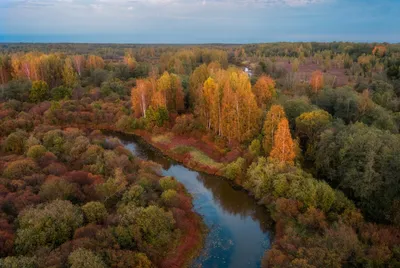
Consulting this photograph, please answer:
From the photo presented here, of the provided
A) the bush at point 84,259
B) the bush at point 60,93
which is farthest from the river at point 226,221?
the bush at point 60,93

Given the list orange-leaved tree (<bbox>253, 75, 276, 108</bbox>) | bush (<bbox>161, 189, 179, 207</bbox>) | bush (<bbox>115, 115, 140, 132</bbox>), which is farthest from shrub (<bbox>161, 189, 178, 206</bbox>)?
bush (<bbox>115, 115, 140, 132</bbox>)

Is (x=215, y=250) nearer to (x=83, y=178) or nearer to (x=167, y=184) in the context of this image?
(x=167, y=184)

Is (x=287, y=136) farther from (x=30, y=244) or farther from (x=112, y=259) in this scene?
(x=30, y=244)

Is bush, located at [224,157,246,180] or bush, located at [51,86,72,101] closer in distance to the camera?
bush, located at [224,157,246,180]

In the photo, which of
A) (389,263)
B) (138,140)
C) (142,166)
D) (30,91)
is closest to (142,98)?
(138,140)

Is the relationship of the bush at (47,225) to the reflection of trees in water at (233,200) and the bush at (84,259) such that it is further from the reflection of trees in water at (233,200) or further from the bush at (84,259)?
the reflection of trees in water at (233,200)

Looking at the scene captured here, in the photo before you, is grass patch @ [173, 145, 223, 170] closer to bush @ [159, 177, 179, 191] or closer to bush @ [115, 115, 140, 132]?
bush @ [159, 177, 179, 191]

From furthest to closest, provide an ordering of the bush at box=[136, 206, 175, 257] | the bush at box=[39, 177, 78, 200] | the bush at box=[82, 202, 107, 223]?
the bush at box=[39, 177, 78, 200] < the bush at box=[82, 202, 107, 223] < the bush at box=[136, 206, 175, 257]
